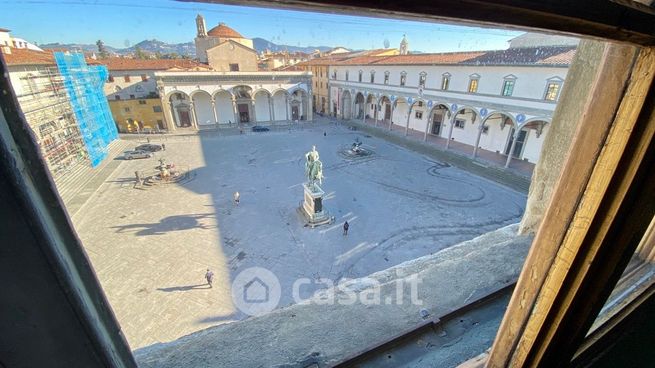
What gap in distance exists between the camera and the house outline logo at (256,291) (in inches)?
266

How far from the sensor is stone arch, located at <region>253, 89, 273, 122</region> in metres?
25.5

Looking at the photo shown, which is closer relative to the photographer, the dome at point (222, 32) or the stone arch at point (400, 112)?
the stone arch at point (400, 112)

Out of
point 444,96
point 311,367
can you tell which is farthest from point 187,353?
point 444,96

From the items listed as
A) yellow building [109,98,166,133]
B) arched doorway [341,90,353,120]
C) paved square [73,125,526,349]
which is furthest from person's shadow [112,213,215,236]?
arched doorway [341,90,353,120]

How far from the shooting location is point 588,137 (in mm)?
837

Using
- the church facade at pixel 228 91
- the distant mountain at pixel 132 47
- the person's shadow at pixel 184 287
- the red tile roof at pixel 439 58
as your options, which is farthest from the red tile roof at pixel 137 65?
the person's shadow at pixel 184 287

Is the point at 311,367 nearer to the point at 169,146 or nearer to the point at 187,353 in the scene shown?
the point at 187,353

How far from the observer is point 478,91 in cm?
1554

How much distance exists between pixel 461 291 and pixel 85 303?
192 cm

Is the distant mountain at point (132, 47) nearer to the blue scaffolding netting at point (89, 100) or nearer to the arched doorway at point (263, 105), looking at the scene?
the blue scaffolding netting at point (89, 100)

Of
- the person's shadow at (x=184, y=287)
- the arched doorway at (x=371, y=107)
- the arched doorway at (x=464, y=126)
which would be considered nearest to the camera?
the person's shadow at (x=184, y=287)

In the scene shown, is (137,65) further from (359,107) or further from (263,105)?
(359,107)

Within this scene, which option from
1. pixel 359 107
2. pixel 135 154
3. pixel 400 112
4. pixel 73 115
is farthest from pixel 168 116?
pixel 400 112
